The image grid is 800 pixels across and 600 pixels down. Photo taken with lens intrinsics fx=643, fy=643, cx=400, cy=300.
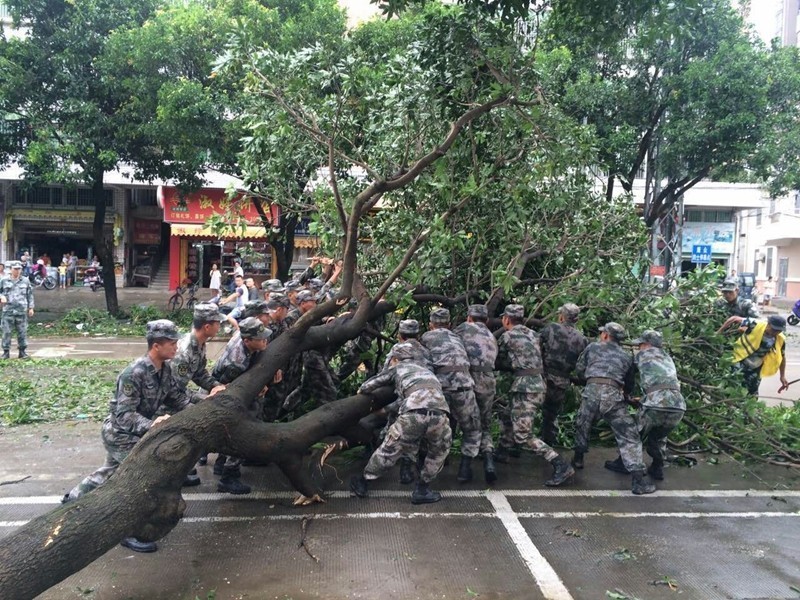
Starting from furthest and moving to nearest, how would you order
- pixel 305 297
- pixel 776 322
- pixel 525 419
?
1. pixel 776 322
2. pixel 305 297
3. pixel 525 419

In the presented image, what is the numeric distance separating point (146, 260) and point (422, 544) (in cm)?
2793

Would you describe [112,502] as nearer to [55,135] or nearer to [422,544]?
[422,544]

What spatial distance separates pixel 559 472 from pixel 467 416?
1007 millimetres

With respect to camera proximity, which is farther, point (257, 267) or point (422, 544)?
point (257, 267)

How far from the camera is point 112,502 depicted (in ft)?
12.7

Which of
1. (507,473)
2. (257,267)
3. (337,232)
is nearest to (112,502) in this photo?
(507,473)

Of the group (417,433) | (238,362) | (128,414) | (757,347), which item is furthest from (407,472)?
(757,347)

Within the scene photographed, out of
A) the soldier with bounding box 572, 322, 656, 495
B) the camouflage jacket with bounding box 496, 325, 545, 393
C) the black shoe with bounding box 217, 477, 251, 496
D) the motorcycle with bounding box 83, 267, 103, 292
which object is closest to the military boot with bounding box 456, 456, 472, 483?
the camouflage jacket with bounding box 496, 325, 545, 393

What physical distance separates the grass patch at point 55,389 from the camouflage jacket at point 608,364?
19.4 ft

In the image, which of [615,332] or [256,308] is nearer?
[256,308]

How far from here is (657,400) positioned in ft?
19.5

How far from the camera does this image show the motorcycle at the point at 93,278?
26766mm

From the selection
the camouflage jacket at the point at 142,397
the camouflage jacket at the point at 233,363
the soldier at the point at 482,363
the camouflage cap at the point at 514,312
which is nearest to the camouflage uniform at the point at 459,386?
the soldier at the point at 482,363

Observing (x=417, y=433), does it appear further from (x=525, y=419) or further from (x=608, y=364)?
(x=608, y=364)
